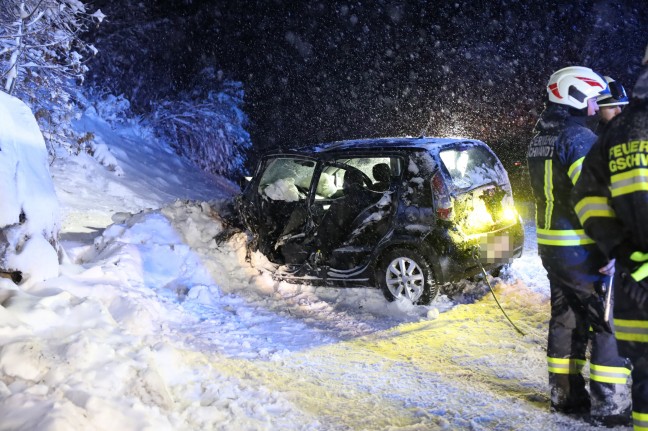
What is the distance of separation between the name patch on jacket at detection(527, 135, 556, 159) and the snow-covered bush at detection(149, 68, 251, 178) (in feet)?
55.8

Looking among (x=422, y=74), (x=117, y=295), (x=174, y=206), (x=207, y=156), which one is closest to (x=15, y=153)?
(x=117, y=295)

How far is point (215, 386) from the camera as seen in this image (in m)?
3.78

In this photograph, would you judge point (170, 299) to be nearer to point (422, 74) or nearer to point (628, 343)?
point (628, 343)

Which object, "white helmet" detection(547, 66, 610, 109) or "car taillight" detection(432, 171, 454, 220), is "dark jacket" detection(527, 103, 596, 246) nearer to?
"white helmet" detection(547, 66, 610, 109)

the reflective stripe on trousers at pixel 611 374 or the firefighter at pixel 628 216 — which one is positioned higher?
the firefighter at pixel 628 216

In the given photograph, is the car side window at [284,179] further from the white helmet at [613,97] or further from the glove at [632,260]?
the glove at [632,260]

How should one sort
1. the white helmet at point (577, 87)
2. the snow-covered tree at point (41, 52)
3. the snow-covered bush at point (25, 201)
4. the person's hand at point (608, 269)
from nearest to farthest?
the person's hand at point (608, 269) < the white helmet at point (577, 87) < the snow-covered bush at point (25, 201) < the snow-covered tree at point (41, 52)

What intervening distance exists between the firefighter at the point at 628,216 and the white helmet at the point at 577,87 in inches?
41.6

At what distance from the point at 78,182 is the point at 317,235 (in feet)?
27.2

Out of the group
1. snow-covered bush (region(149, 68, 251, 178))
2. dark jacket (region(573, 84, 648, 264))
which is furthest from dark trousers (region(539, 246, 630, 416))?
snow-covered bush (region(149, 68, 251, 178))

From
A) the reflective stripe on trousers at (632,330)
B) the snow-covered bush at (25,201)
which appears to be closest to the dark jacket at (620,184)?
the reflective stripe on trousers at (632,330)

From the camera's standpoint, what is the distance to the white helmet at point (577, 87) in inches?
140

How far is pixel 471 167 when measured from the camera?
6199 millimetres

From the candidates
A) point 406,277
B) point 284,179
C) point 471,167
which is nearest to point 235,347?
point 406,277
